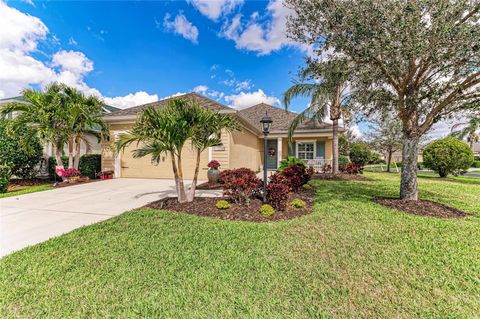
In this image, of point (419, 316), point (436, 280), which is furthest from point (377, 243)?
point (419, 316)

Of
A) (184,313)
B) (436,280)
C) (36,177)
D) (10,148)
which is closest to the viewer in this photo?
(184,313)

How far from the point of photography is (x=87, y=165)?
11.3 m

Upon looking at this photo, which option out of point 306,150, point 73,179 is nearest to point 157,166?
point 73,179

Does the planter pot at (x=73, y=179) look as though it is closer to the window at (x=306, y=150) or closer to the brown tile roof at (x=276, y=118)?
the brown tile roof at (x=276, y=118)

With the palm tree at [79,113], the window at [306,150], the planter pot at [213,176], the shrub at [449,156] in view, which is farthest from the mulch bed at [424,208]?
the palm tree at [79,113]

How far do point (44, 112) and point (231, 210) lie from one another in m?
9.39

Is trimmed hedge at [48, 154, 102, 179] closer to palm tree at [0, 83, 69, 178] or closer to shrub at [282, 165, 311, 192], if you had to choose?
palm tree at [0, 83, 69, 178]

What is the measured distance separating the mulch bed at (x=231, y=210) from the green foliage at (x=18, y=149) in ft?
27.4

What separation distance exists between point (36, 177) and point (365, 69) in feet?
51.9

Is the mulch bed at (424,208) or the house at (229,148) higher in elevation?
the house at (229,148)

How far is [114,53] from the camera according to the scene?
10648 mm

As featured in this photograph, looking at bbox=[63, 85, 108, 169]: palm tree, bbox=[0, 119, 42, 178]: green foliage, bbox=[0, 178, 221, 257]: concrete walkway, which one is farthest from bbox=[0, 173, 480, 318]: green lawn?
bbox=[0, 119, 42, 178]: green foliage

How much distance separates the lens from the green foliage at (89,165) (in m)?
11.2

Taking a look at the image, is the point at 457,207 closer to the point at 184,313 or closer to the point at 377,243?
the point at 377,243
